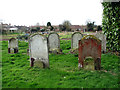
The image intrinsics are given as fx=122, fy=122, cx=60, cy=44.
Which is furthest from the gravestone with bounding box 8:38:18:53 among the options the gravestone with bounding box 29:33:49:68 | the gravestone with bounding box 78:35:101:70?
the gravestone with bounding box 78:35:101:70

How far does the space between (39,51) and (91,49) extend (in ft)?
9.19

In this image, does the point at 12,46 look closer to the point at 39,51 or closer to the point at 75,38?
the point at 39,51

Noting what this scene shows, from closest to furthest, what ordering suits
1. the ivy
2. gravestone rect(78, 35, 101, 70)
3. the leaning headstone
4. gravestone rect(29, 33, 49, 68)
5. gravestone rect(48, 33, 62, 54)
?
1. gravestone rect(78, 35, 101, 70)
2. gravestone rect(29, 33, 49, 68)
3. the ivy
4. gravestone rect(48, 33, 62, 54)
5. the leaning headstone

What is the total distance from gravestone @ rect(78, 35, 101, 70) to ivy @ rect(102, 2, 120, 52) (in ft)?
12.2

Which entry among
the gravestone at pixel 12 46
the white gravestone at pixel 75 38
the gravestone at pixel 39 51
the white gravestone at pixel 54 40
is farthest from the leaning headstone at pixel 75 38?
the gravestone at pixel 12 46

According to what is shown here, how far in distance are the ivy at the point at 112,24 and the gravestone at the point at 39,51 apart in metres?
5.69

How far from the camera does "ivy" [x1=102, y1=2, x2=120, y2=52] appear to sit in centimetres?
913

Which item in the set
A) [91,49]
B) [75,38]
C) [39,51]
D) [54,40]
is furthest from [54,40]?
[91,49]

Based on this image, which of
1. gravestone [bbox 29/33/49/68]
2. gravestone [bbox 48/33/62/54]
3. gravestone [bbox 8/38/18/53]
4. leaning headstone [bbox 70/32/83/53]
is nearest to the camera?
gravestone [bbox 29/33/49/68]

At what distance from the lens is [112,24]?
31.8 feet

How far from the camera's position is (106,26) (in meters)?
10.6

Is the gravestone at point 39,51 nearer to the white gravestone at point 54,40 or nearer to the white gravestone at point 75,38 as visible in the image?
the white gravestone at point 54,40

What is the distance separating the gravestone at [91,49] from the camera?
20.4 feet

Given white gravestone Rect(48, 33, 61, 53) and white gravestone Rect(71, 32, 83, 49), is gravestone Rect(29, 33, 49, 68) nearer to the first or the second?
white gravestone Rect(48, 33, 61, 53)
